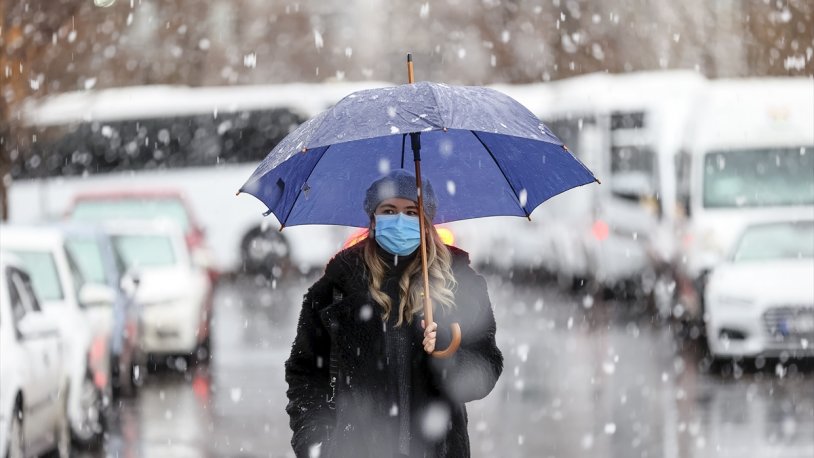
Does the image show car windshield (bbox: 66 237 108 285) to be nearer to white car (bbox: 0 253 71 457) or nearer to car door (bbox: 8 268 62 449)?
white car (bbox: 0 253 71 457)

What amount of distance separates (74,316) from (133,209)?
1618cm

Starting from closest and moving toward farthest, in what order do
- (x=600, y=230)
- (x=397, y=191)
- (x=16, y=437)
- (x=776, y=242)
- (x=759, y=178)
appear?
(x=397, y=191) < (x=16, y=437) < (x=776, y=242) < (x=759, y=178) < (x=600, y=230)

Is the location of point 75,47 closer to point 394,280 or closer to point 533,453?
point 533,453

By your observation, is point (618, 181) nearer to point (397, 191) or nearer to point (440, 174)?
point (440, 174)

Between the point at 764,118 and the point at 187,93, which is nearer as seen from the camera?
the point at 764,118

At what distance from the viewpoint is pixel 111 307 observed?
1237 cm

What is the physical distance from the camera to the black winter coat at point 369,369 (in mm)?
4500

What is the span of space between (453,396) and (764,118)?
49.2 feet

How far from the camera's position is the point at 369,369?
4.50 metres

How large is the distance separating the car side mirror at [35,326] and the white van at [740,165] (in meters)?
9.03

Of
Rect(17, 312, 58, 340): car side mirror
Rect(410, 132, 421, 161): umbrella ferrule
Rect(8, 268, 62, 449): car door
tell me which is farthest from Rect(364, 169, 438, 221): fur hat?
Rect(17, 312, 58, 340): car side mirror

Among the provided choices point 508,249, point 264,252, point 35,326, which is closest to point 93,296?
point 35,326

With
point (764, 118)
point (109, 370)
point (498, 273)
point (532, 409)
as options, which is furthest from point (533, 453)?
point (498, 273)

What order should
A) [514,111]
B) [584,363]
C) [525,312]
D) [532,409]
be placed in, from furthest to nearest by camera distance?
1. [525,312]
2. [584,363]
3. [532,409]
4. [514,111]
